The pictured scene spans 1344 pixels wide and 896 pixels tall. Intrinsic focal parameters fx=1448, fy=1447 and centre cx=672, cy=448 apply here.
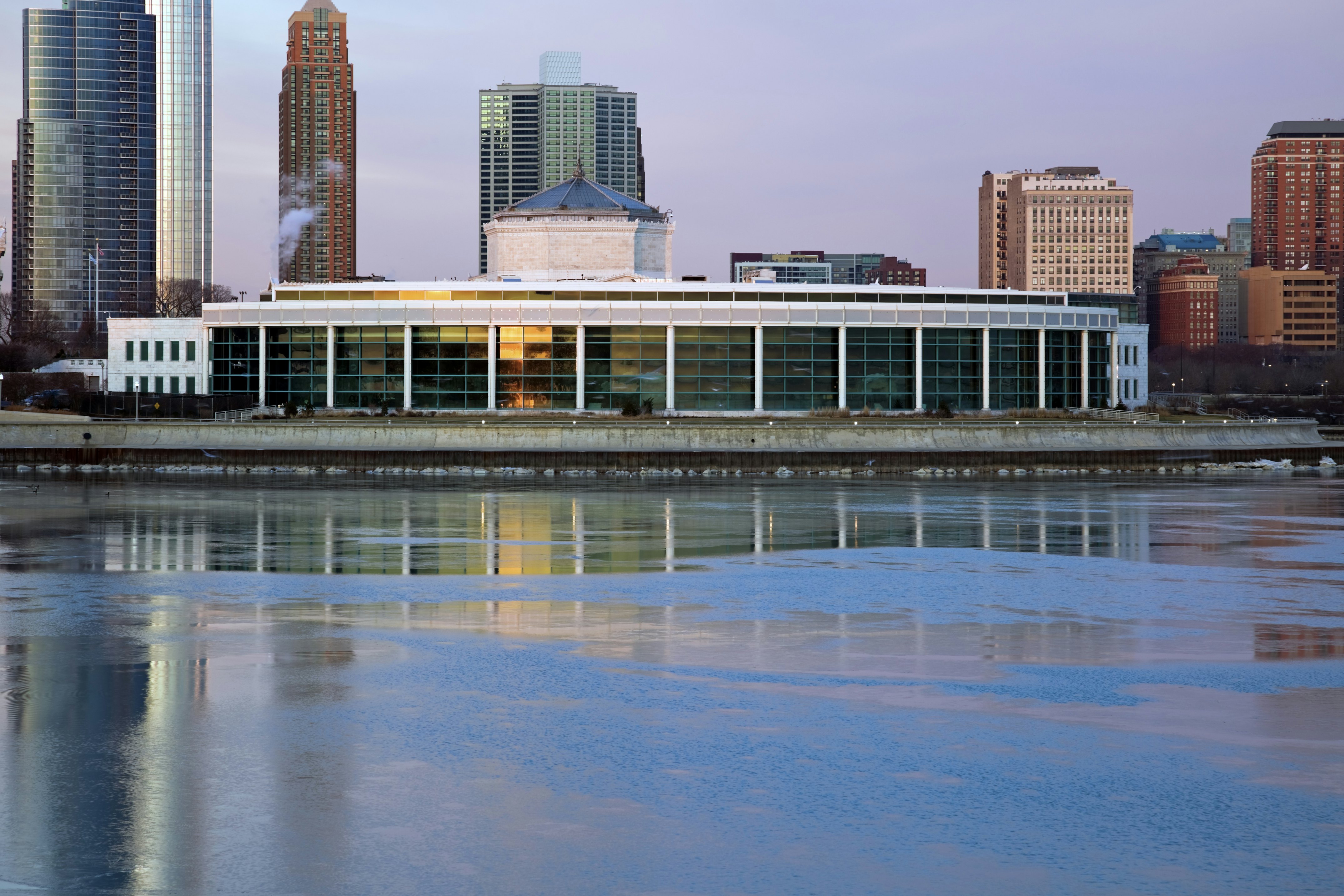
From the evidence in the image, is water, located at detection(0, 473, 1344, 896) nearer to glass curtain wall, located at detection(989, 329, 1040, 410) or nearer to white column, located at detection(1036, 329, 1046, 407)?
glass curtain wall, located at detection(989, 329, 1040, 410)

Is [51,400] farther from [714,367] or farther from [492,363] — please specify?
[714,367]

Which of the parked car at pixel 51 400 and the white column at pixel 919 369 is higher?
the white column at pixel 919 369

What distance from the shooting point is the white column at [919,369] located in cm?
8231

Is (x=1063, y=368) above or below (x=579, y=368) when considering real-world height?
above

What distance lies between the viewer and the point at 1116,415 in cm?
8231

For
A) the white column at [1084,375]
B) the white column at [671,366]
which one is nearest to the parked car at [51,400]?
the white column at [671,366]

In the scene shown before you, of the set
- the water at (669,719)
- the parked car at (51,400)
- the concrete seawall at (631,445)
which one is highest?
the parked car at (51,400)

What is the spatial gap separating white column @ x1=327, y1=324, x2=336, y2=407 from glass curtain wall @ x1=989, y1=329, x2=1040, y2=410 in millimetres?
37687

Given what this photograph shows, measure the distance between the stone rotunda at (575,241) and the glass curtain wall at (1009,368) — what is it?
78.0ft

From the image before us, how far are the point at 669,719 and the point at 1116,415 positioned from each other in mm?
73960

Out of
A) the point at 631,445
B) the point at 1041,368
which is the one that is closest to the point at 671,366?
the point at 631,445

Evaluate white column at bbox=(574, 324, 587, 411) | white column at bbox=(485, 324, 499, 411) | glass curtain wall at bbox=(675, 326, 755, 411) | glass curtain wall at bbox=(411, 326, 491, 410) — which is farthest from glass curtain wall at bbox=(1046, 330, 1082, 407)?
glass curtain wall at bbox=(411, 326, 491, 410)

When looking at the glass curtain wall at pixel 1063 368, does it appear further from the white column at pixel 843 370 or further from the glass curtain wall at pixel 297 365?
the glass curtain wall at pixel 297 365

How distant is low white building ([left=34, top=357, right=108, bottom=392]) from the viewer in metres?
95.0
